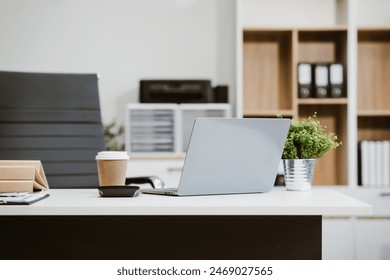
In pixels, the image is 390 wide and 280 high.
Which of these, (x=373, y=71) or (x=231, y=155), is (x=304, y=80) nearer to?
(x=373, y=71)

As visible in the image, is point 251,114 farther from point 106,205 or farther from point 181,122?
point 106,205

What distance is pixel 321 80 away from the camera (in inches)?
143

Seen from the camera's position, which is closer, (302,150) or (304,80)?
(302,150)

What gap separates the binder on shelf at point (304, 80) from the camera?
11.9 feet

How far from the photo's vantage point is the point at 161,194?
1508mm

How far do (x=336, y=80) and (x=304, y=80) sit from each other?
0.68 ft

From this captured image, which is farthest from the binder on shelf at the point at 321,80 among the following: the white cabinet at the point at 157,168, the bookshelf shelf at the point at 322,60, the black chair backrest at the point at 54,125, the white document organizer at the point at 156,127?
the black chair backrest at the point at 54,125

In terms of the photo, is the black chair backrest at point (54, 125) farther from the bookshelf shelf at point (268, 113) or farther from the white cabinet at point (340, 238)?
the white cabinet at point (340, 238)

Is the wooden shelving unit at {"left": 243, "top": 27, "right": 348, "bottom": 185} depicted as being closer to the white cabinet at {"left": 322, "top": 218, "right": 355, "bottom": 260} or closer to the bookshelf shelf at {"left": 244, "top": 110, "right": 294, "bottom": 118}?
the bookshelf shelf at {"left": 244, "top": 110, "right": 294, "bottom": 118}

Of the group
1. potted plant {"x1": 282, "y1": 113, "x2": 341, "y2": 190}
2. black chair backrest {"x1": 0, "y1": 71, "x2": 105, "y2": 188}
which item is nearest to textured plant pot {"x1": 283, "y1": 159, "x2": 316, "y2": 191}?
potted plant {"x1": 282, "y1": 113, "x2": 341, "y2": 190}

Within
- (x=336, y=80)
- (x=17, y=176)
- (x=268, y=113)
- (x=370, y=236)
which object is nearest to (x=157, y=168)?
(x=268, y=113)

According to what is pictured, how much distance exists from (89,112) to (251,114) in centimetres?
155

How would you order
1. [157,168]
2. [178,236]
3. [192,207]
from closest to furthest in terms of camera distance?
[192,207] < [178,236] < [157,168]

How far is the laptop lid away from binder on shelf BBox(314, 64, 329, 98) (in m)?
2.22
